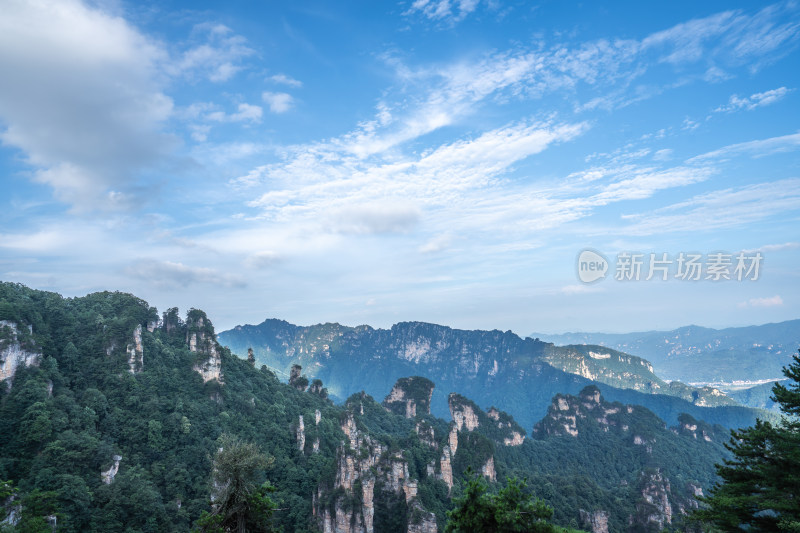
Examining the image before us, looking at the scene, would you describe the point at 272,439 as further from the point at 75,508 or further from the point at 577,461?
the point at 577,461

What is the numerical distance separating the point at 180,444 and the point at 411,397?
93697 millimetres

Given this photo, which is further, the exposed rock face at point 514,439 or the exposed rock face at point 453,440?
the exposed rock face at point 514,439

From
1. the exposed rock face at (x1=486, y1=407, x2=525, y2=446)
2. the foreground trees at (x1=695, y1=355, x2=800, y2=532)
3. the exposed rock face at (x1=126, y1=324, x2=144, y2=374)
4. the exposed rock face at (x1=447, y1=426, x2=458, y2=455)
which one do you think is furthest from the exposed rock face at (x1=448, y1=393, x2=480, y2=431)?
the foreground trees at (x1=695, y1=355, x2=800, y2=532)

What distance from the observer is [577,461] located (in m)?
121

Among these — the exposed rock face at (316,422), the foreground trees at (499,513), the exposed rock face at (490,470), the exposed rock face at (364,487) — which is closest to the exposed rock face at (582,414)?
the exposed rock face at (490,470)

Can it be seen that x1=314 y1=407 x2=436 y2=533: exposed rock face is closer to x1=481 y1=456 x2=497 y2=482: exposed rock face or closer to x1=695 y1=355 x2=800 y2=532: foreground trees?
x1=481 y1=456 x2=497 y2=482: exposed rock face

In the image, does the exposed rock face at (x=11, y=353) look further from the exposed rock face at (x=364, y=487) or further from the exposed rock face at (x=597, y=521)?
the exposed rock face at (x=597, y=521)

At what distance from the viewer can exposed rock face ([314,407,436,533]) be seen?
5881cm

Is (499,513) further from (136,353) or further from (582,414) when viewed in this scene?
(582,414)

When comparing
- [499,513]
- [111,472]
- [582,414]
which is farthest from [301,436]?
[582,414]

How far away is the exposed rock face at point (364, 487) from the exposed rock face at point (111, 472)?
2776 centimetres

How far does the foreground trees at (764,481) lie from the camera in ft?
66.2

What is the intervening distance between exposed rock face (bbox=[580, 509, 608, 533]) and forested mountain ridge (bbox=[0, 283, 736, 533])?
0.90 ft

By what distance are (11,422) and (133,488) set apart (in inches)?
681
